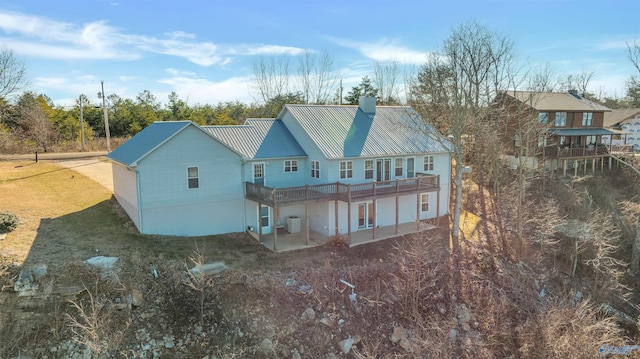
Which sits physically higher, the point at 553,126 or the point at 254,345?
the point at 553,126

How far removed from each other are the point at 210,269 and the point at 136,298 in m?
3.11

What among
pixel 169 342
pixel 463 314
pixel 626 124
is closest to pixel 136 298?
pixel 169 342

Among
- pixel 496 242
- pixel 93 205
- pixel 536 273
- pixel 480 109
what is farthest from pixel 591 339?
pixel 93 205

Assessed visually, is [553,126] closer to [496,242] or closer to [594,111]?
[594,111]

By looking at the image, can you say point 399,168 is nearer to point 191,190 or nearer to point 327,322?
point 327,322

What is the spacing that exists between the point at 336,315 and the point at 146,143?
537 inches

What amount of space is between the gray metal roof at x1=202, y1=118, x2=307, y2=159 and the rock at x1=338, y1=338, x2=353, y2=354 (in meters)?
11.0

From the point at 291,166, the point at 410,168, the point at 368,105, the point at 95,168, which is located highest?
the point at 368,105

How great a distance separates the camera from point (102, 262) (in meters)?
16.1

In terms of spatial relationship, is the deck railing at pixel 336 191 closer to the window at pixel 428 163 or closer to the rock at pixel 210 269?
the window at pixel 428 163

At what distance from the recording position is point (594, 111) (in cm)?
3894

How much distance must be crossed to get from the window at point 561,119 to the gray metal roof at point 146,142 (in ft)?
111

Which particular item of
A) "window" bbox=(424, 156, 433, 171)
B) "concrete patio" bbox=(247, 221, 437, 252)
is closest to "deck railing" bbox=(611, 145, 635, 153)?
"window" bbox=(424, 156, 433, 171)

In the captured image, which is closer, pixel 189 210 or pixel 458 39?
pixel 189 210
